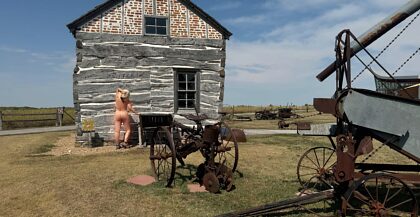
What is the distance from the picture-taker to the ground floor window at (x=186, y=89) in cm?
1506

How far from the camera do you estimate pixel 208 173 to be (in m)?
7.62

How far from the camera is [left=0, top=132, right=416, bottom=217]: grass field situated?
659cm

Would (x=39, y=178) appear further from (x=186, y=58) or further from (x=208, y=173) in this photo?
(x=186, y=58)

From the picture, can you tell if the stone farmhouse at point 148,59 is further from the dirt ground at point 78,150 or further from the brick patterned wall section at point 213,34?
the dirt ground at point 78,150

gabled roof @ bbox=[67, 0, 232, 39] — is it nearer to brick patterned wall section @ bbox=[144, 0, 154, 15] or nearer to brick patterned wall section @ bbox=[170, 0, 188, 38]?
brick patterned wall section @ bbox=[170, 0, 188, 38]

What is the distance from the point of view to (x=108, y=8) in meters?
14.2

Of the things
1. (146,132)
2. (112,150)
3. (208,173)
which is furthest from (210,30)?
(208,173)

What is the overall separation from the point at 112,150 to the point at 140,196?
661 cm

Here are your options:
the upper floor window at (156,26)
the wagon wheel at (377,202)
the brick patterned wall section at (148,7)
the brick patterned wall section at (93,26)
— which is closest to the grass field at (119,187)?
the wagon wheel at (377,202)

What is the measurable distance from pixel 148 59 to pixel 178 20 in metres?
2.07

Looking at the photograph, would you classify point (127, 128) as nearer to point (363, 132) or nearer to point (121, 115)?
point (121, 115)

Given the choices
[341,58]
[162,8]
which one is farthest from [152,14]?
[341,58]

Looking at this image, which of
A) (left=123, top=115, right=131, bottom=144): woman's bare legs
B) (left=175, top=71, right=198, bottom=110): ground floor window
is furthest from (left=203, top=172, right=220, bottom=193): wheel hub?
(left=175, top=71, right=198, bottom=110): ground floor window

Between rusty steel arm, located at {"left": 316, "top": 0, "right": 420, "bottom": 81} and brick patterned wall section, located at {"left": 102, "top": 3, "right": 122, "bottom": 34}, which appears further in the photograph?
brick patterned wall section, located at {"left": 102, "top": 3, "right": 122, "bottom": 34}
